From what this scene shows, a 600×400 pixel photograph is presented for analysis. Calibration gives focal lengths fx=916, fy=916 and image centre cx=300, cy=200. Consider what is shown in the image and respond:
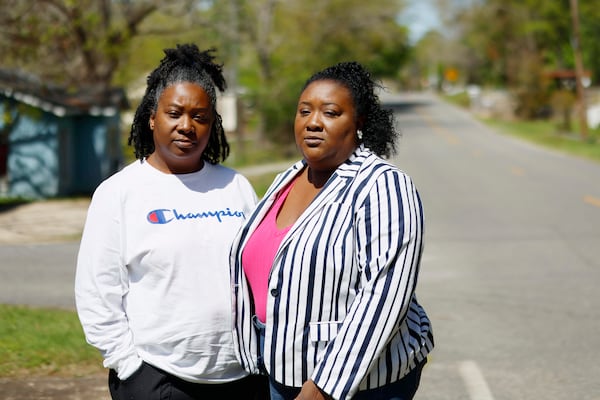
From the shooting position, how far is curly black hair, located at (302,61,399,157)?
9.29ft

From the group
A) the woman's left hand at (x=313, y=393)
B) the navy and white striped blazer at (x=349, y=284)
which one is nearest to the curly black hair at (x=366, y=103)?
the navy and white striped blazer at (x=349, y=284)

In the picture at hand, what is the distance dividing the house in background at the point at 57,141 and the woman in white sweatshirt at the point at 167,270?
17.8m

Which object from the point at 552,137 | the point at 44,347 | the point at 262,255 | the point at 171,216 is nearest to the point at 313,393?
the point at 262,255

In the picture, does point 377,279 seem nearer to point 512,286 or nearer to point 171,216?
point 171,216

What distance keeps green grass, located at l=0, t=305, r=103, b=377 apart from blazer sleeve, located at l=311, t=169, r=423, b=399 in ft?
11.5

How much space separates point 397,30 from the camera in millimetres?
49688

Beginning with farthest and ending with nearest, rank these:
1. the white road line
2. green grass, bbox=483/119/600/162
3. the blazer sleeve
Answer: green grass, bbox=483/119/600/162
the white road line
the blazer sleeve

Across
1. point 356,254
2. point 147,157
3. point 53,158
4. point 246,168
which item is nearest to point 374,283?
point 356,254

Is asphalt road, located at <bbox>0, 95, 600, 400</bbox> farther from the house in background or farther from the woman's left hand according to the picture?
the house in background

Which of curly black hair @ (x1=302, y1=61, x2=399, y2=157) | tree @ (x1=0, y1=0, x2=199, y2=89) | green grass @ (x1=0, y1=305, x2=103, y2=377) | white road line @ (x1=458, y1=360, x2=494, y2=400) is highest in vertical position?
tree @ (x1=0, y1=0, x2=199, y2=89)

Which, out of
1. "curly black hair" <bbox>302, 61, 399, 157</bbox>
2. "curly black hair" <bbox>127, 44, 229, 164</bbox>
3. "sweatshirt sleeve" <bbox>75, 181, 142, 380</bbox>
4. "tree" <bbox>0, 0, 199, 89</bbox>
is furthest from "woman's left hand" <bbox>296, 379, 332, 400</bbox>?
"tree" <bbox>0, 0, 199, 89</bbox>

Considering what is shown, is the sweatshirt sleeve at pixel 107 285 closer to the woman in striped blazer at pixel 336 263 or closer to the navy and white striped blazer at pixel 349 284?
the woman in striped blazer at pixel 336 263

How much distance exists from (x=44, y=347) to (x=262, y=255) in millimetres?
3796

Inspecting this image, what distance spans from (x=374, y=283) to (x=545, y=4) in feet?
218
